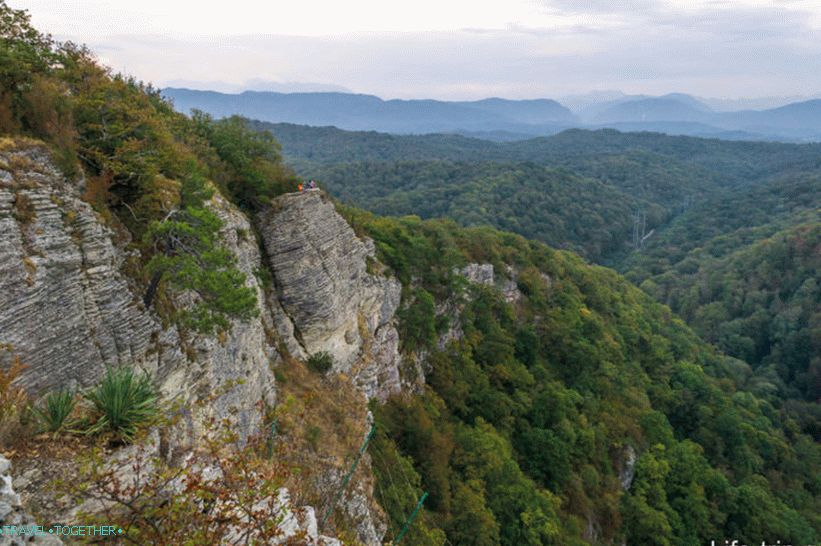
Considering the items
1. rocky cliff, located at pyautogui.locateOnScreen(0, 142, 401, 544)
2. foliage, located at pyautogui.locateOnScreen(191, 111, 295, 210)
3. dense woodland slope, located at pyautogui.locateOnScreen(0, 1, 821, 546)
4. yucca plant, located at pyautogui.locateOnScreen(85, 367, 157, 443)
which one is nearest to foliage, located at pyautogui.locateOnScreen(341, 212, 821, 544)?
dense woodland slope, located at pyautogui.locateOnScreen(0, 1, 821, 546)

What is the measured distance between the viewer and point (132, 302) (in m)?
10.3

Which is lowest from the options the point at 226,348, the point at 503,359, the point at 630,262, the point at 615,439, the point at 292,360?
the point at 630,262

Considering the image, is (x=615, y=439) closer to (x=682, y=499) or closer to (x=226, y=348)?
(x=682, y=499)

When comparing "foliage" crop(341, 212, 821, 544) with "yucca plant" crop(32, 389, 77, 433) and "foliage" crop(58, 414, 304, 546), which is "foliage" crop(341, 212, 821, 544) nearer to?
"foliage" crop(58, 414, 304, 546)

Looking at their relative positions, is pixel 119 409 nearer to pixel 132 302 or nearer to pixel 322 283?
pixel 132 302

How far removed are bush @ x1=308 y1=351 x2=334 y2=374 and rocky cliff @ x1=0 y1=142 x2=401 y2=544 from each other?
23 cm

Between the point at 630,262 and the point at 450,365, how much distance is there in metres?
95.6

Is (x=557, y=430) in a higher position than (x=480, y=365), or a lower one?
lower

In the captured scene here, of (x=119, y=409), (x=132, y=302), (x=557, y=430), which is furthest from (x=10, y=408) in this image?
(x=557, y=430)

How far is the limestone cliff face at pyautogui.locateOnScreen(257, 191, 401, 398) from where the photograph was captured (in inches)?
706

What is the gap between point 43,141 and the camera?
33.0 ft

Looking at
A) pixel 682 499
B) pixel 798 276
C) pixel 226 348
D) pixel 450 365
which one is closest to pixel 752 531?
pixel 682 499

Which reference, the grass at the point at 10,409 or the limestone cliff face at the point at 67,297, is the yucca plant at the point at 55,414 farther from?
the limestone cliff face at the point at 67,297

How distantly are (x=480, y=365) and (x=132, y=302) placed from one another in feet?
79.7
